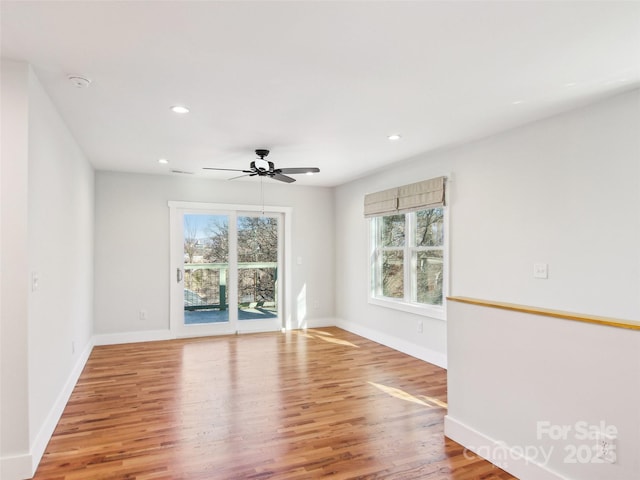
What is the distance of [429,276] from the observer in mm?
4844

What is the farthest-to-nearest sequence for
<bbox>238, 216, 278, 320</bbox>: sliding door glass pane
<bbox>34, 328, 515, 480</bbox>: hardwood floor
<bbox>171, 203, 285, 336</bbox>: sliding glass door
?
<bbox>238, 216, 278, 320</bbox>: sliding door glass pane, <bbox>171, 203, 285, 336</bbox>: sliding glass door, <bbox>34, 328, 515, 480</bbox>: hardwood floor

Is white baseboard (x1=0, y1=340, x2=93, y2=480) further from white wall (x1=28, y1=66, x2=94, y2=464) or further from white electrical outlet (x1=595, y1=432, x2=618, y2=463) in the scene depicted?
white electrical outlet (x1=595, y1=432, x2=618, y2=463)

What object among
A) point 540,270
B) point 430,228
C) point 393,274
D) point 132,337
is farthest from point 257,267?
point 540,270

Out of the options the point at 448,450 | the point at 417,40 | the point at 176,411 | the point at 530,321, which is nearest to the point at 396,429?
the point at 448,450

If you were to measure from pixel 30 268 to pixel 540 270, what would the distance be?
12.5ft

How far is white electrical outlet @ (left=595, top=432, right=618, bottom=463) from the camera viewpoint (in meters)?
1.84

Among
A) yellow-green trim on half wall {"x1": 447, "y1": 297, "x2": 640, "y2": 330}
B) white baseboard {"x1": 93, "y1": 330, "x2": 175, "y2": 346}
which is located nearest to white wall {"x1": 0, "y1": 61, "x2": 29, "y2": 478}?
yellow-green trim on half wall {"x1": 447, "y1": 297, "x2": 640, "y2": 330}

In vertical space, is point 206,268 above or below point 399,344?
above

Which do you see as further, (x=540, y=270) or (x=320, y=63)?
(x=540, y=270)

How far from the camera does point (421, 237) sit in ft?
16.4

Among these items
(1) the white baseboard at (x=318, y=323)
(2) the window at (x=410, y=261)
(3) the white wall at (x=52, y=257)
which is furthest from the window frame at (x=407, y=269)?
(3) the white wall at (x=52, y=257)

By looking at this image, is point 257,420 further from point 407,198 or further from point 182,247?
Result: point 182,247

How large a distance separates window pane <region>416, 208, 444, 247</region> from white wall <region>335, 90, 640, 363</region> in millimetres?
280

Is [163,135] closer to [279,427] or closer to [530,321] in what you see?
[279,427]
